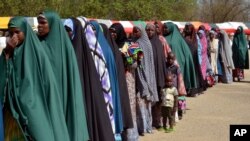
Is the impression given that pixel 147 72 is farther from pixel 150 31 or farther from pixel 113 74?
pixel 113 74

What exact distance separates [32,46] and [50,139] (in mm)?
717

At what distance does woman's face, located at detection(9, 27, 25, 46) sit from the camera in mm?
3465

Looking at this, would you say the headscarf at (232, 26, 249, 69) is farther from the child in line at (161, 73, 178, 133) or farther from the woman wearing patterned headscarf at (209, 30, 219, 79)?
the child in line at (161, 73, 178, 133)

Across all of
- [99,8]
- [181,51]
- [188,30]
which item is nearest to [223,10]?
[99,8]

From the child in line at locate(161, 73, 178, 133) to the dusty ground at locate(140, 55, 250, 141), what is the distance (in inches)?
7.1

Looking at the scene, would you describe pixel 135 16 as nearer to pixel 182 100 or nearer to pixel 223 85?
pixel 223 85

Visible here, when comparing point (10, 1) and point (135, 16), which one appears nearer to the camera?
point (10, 1)

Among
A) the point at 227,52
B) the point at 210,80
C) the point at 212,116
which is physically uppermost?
the point at 227,52

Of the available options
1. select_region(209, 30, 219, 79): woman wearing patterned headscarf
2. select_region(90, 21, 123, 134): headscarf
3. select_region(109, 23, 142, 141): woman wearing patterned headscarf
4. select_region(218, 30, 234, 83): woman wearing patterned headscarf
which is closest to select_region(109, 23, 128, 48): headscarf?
select_region(109, 23, 142, 141): woman wearing patterned headscarf

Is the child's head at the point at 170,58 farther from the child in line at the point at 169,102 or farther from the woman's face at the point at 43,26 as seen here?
the woman's face at the point at 43,26

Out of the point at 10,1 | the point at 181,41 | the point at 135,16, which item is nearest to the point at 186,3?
the point at 135,16

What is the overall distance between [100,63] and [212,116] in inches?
166

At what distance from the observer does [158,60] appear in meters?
7.17

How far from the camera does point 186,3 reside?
4153 cm
